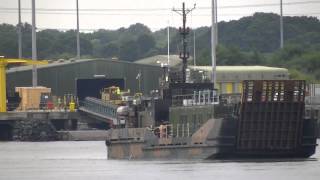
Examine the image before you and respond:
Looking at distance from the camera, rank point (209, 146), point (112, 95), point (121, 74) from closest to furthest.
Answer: point (209, 146)
point (112, 95)
point (121, 74)

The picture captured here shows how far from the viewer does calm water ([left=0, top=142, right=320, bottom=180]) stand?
46.9 m

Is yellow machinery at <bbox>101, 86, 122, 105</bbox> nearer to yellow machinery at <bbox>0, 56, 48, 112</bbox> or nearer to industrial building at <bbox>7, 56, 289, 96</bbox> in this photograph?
yellow machinery at <bbox>0, 56, 48, 112</bbox>

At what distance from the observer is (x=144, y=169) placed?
5222cm

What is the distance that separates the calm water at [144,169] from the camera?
4692cm

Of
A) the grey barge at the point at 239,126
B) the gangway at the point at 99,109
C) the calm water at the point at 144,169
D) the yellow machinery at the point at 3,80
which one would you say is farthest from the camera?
the yellow machinery at the point at 3,80

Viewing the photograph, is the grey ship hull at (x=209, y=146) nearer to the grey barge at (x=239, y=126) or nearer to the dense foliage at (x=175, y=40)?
the grey barge at (x=239, y=126)

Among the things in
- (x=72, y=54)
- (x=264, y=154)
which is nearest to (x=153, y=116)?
→ (x=264, y=154)

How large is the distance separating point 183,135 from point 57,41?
4464 inches

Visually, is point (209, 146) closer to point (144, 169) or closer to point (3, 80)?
point (144, 169)

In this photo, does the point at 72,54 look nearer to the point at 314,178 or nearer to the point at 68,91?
the point at 68,91

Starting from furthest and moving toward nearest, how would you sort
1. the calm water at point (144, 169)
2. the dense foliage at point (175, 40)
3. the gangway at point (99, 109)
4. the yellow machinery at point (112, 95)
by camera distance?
the dense foliage at point (175, 40)
the yellow machinery at point (112, 95)
the gangway at point (99, 109)
the calm water at point (144, 169)

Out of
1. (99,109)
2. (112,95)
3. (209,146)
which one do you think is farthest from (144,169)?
(99,109)

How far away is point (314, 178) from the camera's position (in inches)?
1751

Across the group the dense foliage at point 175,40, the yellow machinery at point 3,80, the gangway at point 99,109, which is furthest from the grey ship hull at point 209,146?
the dense foliage at point 175,40
